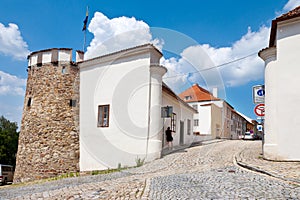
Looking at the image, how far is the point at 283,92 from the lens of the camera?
886 centimetres

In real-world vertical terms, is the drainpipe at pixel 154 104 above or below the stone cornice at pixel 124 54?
below

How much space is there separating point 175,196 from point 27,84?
14.3 metres

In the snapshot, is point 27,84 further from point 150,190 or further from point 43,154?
point 150,190

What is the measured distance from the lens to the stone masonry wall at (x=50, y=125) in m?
14.0

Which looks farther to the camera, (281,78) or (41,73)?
(41,73)

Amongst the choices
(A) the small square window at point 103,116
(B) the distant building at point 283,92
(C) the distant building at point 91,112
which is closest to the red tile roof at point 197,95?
(C) the distant building at point 91,112

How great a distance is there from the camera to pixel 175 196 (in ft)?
16.2

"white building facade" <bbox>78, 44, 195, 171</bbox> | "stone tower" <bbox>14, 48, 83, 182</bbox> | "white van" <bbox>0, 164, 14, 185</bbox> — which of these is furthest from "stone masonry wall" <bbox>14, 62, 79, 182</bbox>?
"white van" <bbox>0, 164, 14, 185</bbox>

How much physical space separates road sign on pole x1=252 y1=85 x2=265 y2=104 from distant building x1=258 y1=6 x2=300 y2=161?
0.28m

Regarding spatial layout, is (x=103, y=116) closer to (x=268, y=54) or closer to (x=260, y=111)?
(x=260, y=111)

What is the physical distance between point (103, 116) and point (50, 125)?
3.63 m

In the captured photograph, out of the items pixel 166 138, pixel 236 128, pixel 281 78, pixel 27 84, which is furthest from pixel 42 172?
pixel 236 128

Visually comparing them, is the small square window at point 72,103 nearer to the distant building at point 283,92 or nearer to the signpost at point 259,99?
the signpost at point 259,99

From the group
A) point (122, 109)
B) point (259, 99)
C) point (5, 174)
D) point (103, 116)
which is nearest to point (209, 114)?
point (103, 116)
